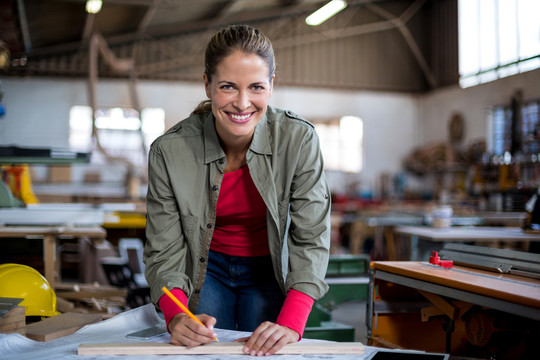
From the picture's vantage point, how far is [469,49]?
9.90m

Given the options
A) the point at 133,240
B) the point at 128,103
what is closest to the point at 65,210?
the point at 133,240

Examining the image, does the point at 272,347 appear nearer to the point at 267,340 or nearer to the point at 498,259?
the point at 267,340

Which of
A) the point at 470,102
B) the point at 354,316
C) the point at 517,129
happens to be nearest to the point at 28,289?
the point at 354,316

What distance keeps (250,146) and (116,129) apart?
888 cm

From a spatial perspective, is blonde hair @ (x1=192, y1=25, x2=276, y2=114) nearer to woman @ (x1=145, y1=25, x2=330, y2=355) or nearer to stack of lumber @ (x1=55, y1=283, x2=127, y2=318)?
woman @ (x1=145, y1=25, x2=330, y2=355)

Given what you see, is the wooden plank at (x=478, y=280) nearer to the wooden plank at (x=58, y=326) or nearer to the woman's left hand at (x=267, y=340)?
the woman's left hand at (x=267, y=340)

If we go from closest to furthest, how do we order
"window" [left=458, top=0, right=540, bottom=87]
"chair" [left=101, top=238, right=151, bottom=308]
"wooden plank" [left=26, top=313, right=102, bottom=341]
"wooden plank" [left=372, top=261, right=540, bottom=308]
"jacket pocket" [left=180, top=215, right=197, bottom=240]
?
"wooden plank" [left=372, top=261, right=540, bottom=308] < "wooden plank" [left=26, top=313, right=102, bottom=341] < "jacket pocket" [left=180, top=215, right=197, bottom=240] < "chair" [left=101, top=238, right=151, bottom=308] < "window" [left=458, top=0, right=540, bottom=87]

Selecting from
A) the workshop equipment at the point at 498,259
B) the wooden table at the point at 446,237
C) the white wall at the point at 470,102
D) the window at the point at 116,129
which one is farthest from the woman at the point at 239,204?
the window at the point at 116,129

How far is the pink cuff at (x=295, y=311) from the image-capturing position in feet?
4.14

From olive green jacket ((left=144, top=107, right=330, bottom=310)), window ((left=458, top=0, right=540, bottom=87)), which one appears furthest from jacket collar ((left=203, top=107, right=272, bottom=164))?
window ((left=458, top=0, right=540, bottom=87))

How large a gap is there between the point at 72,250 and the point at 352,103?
26.0 ft

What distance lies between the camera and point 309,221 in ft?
4.68

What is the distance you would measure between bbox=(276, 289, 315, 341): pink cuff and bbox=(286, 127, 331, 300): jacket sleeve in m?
0.04

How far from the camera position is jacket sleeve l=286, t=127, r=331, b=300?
138 cm
